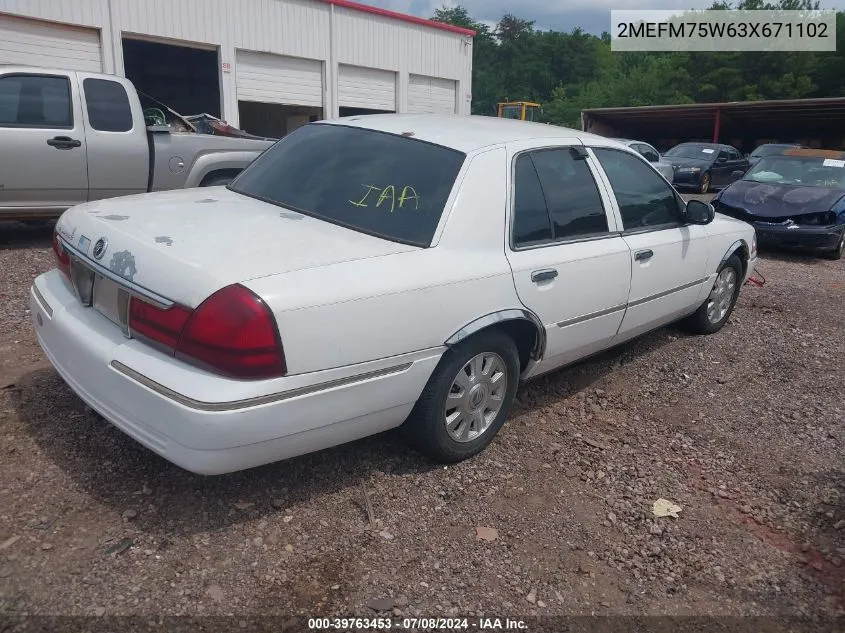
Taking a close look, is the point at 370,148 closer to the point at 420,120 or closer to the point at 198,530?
the point at 420,120

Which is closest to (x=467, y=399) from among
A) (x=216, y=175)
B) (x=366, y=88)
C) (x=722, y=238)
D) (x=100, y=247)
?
(x=100, y=247)

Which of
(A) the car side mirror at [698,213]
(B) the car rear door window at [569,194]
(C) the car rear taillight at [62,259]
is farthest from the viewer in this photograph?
(A) the car side mirror at [698,213]

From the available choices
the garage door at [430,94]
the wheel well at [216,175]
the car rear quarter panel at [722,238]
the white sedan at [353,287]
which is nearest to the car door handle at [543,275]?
the white sedan at [353,287]

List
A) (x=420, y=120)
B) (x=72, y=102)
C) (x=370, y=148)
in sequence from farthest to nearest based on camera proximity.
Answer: (x=72, y=102) < (x=420, y=120) < (x=370, y=148)

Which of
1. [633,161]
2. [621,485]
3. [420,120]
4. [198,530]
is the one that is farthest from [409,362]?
[633,161]

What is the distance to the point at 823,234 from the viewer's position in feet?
30.7

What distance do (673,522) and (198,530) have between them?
2.07m

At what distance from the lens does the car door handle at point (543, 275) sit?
3494 millimetres

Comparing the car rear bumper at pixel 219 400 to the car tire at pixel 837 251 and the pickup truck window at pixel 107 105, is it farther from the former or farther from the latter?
the car tire at pixel 837 251

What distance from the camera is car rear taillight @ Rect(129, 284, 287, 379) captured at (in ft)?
8.20

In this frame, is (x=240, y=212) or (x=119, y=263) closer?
(x=119, y=263)

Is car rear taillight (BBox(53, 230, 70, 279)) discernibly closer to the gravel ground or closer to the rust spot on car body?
the rust spot on car body

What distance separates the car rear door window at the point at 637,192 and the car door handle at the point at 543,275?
2.95 feet

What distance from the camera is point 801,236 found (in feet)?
31.0
